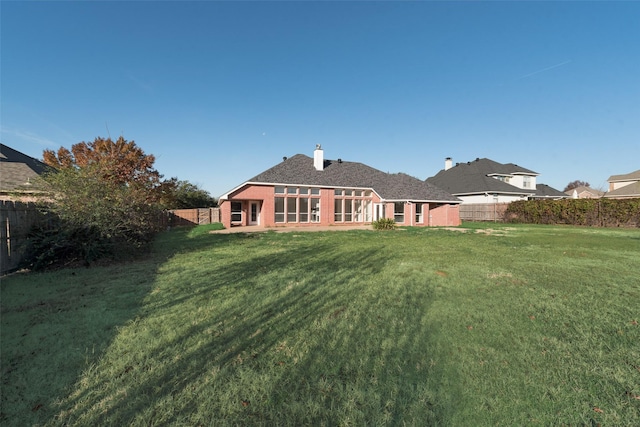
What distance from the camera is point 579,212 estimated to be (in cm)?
2408

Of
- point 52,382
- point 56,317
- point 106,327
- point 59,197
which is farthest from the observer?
point 59,197

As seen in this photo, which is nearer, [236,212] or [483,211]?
[236,212]

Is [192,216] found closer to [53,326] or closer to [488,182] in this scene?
[53,326]

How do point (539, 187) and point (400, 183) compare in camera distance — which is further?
point (539, 187)

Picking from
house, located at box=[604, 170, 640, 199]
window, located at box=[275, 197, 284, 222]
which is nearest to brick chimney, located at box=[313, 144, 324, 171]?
window, located at box=[275, 197, 284, 222]

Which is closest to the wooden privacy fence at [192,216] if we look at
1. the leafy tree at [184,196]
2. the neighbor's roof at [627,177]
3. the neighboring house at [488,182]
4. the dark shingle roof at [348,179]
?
the leafy tree at [184,196]

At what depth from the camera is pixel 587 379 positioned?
256cm

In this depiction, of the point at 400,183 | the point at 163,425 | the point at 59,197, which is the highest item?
the point at 400,183

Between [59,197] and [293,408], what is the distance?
29.9 ft

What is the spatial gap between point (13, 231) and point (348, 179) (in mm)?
21810

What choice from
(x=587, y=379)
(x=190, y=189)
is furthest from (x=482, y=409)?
(x=190, y=189)

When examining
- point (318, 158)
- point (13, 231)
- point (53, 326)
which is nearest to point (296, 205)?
Result: point (318, 158)

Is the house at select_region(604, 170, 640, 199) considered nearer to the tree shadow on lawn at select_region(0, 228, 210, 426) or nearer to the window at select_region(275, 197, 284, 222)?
the window at select_region(275, 197, 284, 222)

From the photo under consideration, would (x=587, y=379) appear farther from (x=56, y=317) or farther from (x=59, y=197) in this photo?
(x=59, y=197)
